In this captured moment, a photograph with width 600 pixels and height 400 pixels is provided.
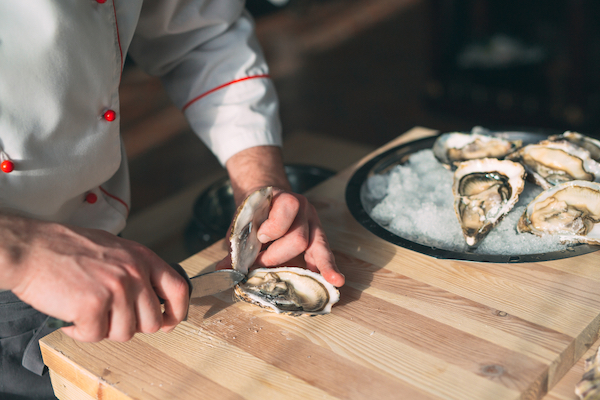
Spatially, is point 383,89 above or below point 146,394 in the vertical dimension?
below

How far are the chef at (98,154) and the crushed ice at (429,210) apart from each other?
0.55 ft

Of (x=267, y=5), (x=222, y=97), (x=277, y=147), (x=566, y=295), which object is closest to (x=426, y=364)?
(x=566, y=295)

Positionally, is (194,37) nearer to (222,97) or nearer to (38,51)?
(222,97)

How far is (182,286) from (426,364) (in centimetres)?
30

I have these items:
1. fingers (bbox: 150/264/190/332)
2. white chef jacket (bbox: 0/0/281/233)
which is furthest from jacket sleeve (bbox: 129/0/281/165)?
fingers (bbox: 150/264/190/332)

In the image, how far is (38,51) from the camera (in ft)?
2.35

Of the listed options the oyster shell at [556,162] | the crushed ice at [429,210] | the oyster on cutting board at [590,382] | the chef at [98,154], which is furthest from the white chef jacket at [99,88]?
the oyster on cutting board at [590,382]

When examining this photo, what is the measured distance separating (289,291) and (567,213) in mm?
443

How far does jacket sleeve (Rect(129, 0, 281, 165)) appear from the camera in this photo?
1.00m

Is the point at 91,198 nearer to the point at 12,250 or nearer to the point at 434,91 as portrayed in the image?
the point at 12,250

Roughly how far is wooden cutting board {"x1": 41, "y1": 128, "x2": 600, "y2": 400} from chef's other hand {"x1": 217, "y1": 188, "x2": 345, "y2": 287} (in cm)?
5

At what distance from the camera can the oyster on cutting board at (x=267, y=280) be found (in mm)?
736

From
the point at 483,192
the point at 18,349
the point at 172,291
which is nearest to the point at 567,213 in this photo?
the point at 483,192

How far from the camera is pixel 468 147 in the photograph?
3.53ft
